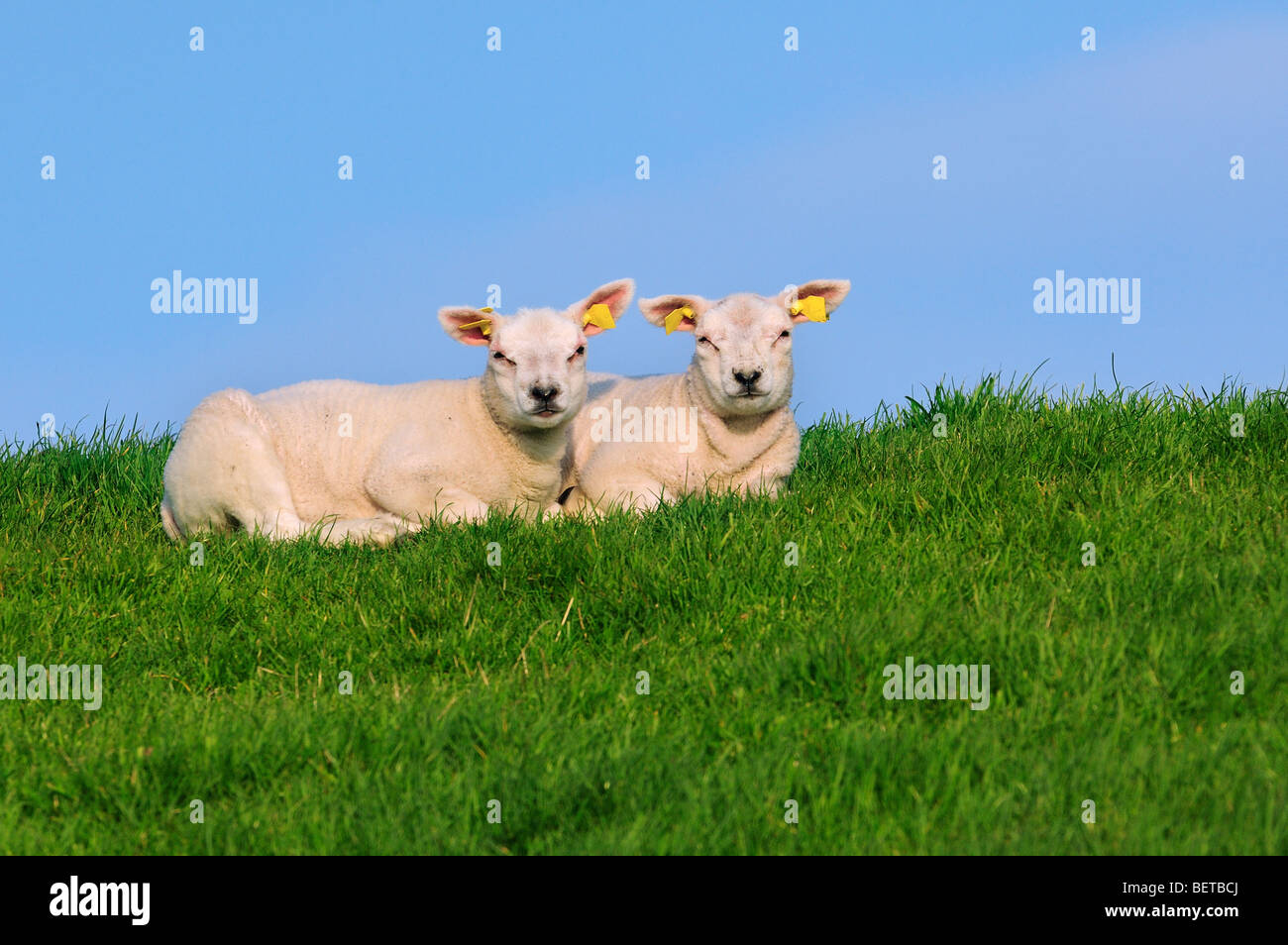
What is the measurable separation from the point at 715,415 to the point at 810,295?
112 centimetres

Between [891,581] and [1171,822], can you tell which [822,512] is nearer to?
[891,581]

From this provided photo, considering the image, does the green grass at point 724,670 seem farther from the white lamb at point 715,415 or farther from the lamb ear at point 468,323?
the lamb ear at point 468,323

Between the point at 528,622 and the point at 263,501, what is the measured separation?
3.37 m

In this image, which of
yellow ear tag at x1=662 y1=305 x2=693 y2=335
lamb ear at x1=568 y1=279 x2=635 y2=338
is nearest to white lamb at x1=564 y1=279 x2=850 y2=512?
yellow ear tag at x1=662 y1=305 x2=693 y2=335

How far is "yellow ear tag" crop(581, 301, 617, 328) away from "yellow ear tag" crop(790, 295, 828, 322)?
1.33 m

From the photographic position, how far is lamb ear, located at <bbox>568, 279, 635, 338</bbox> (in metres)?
9.20

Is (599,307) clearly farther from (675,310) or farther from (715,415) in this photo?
(715,415)

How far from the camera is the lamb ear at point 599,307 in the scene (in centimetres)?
920

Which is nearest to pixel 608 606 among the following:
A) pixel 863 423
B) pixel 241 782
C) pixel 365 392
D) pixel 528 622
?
pixel 528 622

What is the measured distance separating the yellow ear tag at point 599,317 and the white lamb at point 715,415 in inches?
10.9

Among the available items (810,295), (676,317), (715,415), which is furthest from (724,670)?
(810,295)

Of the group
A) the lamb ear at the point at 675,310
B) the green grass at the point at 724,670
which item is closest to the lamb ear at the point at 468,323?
the lamb ear at the point at 675,310

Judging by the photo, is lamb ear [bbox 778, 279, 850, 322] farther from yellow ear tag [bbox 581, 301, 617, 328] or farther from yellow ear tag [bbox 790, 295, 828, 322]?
yellow ear tag [bbox 581, 301, 617, 328]

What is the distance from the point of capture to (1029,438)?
8.96m
